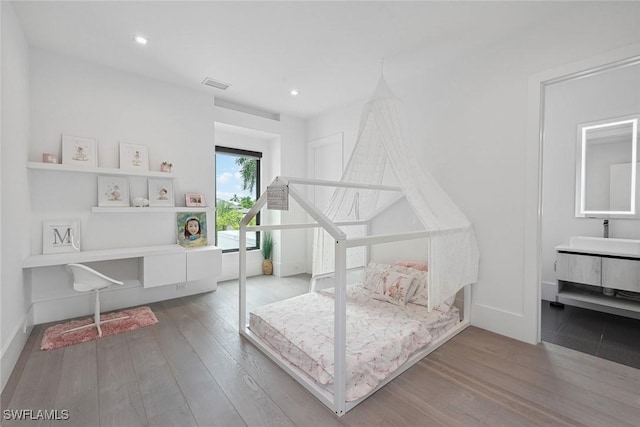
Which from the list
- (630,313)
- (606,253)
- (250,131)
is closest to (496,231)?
(606,253)

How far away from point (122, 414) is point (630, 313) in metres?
4.57

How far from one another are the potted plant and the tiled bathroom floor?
3.77 meters

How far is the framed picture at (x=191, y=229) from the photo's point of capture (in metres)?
3.75

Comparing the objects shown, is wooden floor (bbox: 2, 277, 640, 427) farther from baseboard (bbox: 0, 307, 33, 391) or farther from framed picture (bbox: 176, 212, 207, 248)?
framed picture (bbox: 176, 212, 207, 248)

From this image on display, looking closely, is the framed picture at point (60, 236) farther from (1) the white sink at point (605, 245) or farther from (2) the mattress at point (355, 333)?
(1) the white sink at point (605, 245)

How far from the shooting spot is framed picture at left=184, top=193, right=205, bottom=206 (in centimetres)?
374

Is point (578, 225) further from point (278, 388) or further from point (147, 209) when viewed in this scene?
point (147, 209)

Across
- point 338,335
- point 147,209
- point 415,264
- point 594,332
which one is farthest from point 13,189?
point 594,332

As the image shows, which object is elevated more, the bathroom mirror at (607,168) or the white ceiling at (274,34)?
the white ceiling at (274,34)

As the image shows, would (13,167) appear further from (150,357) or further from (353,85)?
(353,85)

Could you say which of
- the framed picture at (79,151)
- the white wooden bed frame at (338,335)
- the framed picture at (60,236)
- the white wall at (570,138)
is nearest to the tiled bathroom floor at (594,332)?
the white wall at (570,138)

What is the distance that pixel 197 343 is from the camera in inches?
97.4

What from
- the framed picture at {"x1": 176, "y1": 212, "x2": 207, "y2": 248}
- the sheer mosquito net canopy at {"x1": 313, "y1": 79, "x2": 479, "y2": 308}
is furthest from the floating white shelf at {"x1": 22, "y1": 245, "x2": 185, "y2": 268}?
the sheer mosquito net canopy at {"x1": 313, "y1": 79, "x2": 479, "y2": 308}

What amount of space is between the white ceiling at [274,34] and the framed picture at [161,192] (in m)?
1.27
